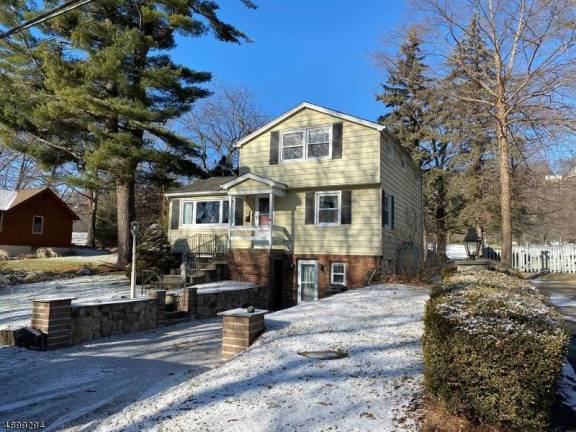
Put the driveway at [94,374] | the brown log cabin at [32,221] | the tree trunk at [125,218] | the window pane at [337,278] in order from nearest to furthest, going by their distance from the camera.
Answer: the driveway at [94,374]
the window pane at [337,278]
the tree trunk at [125,218]
the brown log cabin at [32,221]

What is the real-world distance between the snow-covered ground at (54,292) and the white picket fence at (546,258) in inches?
772

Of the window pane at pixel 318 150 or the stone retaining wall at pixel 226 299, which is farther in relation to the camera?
the window pane at pixel 318 150

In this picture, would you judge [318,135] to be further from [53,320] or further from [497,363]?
[497,363]

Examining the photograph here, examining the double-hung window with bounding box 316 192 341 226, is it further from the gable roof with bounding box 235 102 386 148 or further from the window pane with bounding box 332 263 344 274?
the gable roof with bounding box 235 102 386 148

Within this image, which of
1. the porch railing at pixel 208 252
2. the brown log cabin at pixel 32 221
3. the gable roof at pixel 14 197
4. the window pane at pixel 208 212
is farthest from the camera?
the gable roof at pixel 14 197

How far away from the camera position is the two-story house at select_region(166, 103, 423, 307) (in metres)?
15.9

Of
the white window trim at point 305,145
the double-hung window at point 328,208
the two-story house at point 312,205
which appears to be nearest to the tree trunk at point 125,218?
the two-story house at point 312,205

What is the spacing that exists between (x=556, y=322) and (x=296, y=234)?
521 inches

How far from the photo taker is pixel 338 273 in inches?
640

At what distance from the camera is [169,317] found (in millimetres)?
11719

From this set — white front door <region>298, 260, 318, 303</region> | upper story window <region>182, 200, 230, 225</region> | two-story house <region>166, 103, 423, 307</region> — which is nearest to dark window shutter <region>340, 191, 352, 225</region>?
two-story house <region>166, 103, 423, 307</region>

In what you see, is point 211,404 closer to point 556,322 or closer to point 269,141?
point 556,322

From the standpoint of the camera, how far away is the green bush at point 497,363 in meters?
3.45

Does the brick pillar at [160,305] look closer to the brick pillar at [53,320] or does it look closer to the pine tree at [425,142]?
the brick pillar at [53,320]
